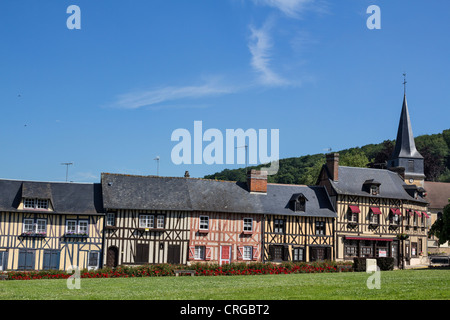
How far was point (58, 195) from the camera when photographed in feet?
118

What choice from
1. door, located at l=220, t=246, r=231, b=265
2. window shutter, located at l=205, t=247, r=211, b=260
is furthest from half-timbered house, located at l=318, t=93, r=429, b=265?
window shutter, located at l=205, t=247, r=211, b=260

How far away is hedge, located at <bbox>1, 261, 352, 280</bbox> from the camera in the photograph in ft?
87.2

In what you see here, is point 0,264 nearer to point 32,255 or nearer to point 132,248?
point 32,255

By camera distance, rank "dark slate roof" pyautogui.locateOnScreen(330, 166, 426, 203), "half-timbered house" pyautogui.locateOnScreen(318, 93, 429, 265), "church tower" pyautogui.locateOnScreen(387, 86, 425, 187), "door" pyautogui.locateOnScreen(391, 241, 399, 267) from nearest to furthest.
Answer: "half-timbered house" pyautogui.locateOnScreen(318, 93, 429, 265) → "dark slate roof" pyautogui.locateOnScreen(330, 166, 426, 203) → "door" pyautogui.locateOnScreen(391, 241, 399, 267) → "church tower" pyautogui.locateOnScreen(387, 86, 425, 187)

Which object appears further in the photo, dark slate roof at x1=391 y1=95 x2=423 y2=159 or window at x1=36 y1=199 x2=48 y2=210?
dark slate roof at x1=391 y1=95 x2=423 y2=159

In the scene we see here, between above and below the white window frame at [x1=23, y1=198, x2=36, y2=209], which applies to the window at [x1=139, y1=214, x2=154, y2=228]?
below

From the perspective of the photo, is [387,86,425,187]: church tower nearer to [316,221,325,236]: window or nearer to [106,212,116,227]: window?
[316,221,325,236]: window

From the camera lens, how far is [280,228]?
127 ft

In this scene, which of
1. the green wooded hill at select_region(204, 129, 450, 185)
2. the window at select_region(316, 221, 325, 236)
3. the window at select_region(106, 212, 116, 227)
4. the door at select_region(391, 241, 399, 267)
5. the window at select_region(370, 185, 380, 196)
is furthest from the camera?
the green wooded hill at select_region(204, 129, 450, 185)

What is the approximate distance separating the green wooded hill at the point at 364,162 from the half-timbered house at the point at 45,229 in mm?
32486

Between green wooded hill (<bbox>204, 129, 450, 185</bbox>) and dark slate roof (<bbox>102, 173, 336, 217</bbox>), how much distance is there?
19601 mm

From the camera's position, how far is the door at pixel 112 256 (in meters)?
34.9

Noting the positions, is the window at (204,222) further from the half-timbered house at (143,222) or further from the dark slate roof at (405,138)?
the dark slate roof at (405,138)

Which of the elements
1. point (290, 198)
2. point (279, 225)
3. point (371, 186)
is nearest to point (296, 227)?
point (279, 225)
